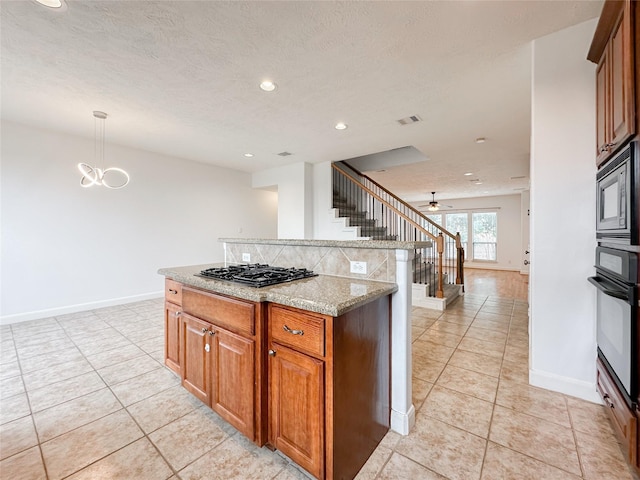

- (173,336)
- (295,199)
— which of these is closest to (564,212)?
(173,336)

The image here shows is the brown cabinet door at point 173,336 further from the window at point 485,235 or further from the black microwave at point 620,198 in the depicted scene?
the window at point 485,235

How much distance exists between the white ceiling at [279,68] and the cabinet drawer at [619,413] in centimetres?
230

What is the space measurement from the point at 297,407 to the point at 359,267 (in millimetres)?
846

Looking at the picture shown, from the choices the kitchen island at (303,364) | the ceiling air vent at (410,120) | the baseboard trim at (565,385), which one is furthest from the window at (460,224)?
the kitchen island at (303,364)

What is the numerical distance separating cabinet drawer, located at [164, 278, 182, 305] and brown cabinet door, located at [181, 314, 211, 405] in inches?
7.3

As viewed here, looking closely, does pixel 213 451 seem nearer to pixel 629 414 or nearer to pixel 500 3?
pixel 629 414

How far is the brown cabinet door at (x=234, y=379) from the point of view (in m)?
1.42

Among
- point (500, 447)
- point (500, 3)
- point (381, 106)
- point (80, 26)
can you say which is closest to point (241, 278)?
point (500, 447)

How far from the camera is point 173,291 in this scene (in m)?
→ 2.04

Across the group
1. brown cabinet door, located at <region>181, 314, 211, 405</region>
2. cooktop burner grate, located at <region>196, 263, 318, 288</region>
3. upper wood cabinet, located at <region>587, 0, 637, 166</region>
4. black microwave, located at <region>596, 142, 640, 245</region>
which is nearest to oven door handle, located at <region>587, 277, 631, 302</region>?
black microwave, located at <region>596, 142, 640, 245</region>

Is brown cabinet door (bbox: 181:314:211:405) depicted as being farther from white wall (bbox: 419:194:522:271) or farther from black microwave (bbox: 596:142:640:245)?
white wall (bbox: 419:194:522:271)

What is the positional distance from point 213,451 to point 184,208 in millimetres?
4739

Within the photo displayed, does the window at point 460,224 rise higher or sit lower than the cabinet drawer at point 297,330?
higher

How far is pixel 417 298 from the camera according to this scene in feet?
14.8
